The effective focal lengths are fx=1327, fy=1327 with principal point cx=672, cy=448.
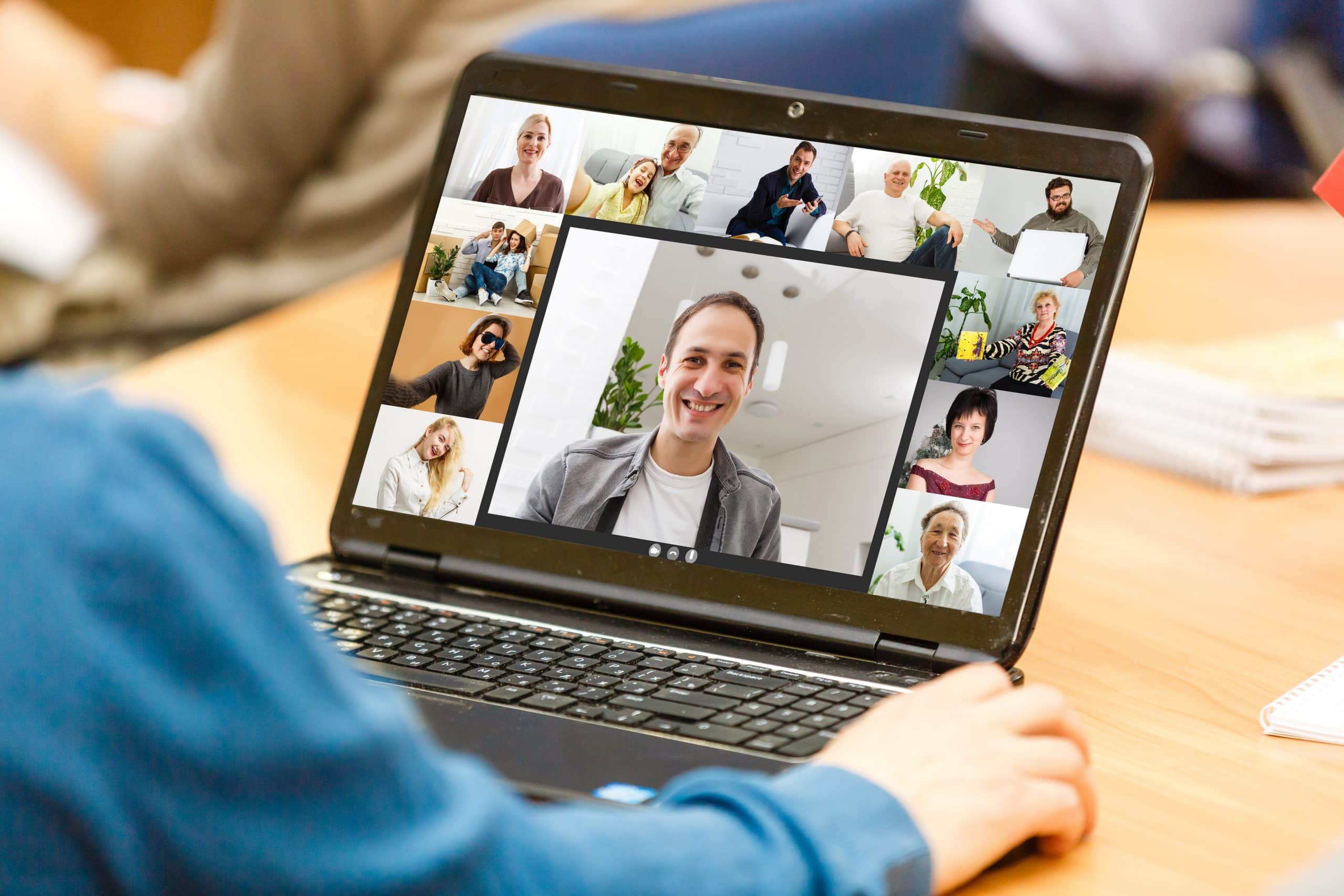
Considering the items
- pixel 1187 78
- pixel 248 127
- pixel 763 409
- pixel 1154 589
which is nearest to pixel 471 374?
pixel 763 409

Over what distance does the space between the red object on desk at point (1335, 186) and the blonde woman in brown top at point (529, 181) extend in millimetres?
412

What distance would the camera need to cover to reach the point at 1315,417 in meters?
0.93

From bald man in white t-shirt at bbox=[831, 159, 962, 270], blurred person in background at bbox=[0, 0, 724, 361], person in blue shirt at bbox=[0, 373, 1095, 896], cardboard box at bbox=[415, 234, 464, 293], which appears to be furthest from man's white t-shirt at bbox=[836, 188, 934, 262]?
blurred person in background at bbox=[0, 0, 724, 361]

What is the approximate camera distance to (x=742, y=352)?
2.25 ft

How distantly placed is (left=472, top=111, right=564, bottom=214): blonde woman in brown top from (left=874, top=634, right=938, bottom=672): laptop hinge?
289 millimetres

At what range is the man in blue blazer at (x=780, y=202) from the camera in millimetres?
694

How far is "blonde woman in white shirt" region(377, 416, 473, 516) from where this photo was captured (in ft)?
2.32

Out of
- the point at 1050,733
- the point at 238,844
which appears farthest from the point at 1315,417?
the point at 238,844

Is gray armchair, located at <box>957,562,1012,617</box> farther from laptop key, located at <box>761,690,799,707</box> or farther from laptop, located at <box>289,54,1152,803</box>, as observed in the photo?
laptop key, located at <box>761,690,799,707</box>

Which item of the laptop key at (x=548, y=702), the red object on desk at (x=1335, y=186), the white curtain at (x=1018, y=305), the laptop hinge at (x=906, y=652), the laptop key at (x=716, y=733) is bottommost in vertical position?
the laptop key at (x=548, y=702)

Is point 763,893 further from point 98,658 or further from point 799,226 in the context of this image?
point 799,226

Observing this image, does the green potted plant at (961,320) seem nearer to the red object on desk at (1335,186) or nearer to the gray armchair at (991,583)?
the gray armchair at (991,583)

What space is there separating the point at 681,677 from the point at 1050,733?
171 mm

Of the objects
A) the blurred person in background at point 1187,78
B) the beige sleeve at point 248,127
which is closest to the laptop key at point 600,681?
the beige sleeve at point 248,127
